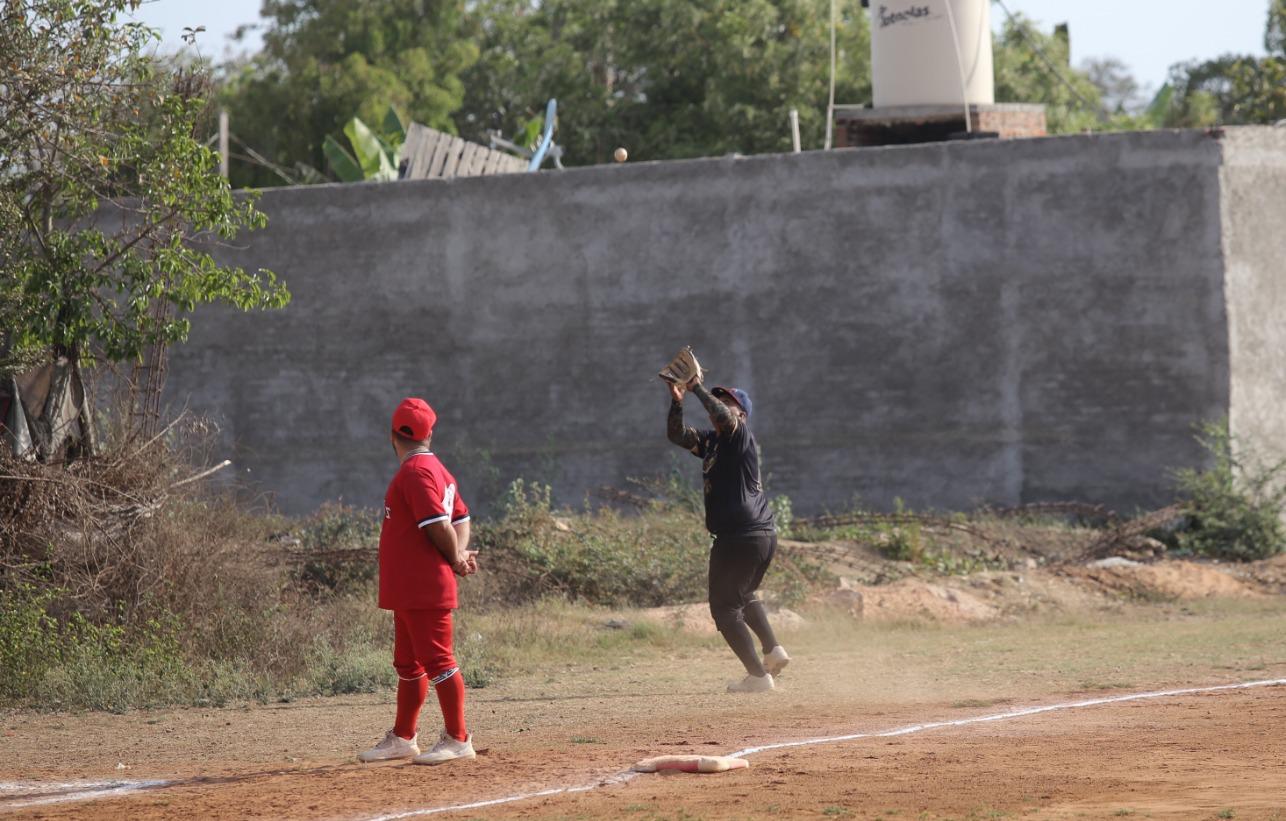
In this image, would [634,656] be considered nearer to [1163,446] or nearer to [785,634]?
[785,634]

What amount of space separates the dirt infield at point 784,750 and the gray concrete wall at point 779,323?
605 cm

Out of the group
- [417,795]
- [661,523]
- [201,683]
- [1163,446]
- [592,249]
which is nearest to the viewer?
[417,795]

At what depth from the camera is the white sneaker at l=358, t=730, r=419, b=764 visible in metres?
7.73

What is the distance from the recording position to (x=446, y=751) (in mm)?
7617

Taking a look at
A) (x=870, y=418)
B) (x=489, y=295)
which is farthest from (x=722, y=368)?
(x=489, y=295)

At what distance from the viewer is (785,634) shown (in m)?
13.4

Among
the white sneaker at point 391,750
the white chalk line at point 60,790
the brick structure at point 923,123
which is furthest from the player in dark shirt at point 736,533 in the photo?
the brick structure at point 923,123

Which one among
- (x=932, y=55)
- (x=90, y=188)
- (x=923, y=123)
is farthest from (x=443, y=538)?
(x=932, y=55)

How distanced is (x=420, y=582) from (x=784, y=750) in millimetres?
1976

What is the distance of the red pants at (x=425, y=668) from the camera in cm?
761

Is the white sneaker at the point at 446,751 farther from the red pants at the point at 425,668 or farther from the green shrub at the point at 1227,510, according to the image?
the green shrub at the point at 1227,510

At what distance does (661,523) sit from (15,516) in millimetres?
6369

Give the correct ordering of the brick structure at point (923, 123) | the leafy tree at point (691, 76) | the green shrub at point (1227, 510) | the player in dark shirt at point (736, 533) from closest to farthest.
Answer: the player in dark shirt at point (736, 533), the green shrub at point (1227, 510), the brick structure at point (923, 123), the leafy tree at point (691, 76)

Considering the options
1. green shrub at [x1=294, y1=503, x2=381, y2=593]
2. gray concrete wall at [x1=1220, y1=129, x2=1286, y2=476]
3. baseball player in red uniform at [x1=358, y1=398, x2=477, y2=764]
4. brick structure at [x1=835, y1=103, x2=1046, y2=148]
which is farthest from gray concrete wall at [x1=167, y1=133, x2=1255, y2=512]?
baseball player in red uniform at [x1=358, y1=398, x2=477, y2=764]
